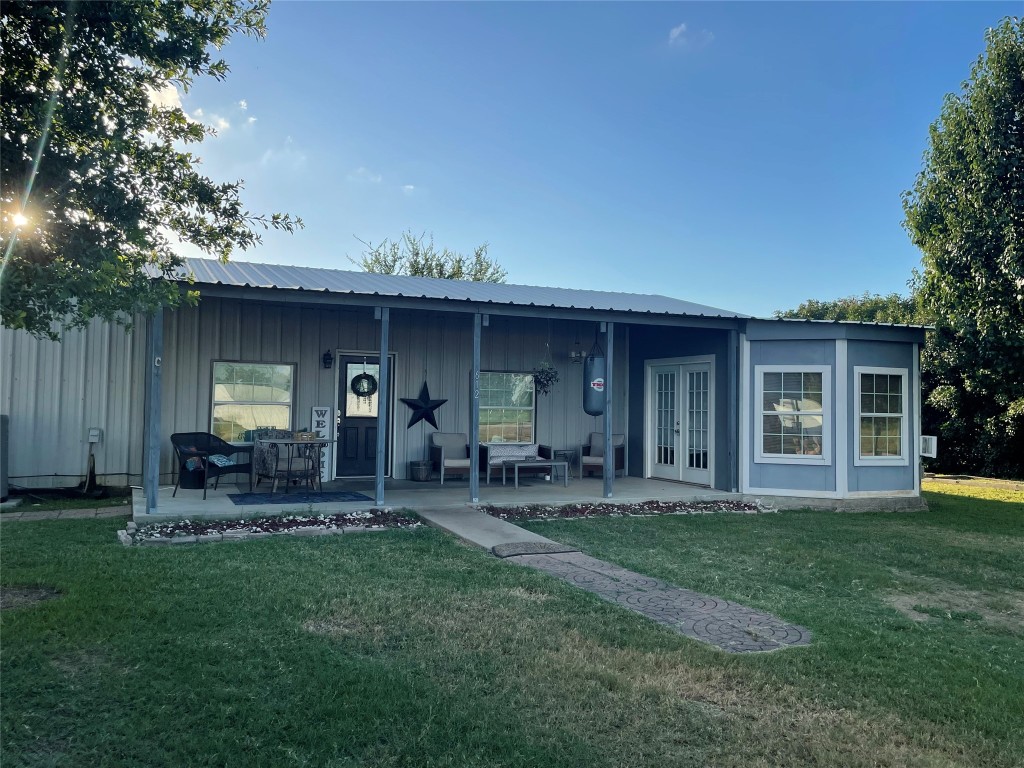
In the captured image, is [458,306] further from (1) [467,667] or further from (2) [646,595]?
(1) [467,667]

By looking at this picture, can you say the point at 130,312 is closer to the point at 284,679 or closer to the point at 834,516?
the point at 284,679

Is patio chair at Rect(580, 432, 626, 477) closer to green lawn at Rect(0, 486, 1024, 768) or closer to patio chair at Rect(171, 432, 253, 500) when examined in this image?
patio chair at Rect(171, 432, 253, 500)

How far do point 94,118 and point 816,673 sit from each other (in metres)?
5.10

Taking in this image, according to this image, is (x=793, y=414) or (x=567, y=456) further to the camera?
(x=567, y=456)

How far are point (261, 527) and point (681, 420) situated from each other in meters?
6.84

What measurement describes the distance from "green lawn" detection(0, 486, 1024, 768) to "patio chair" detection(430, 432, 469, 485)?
4.68 meters

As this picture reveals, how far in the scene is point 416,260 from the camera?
97.7ft

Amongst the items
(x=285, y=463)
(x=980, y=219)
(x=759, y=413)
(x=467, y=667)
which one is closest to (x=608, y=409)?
(x=759, y=413)

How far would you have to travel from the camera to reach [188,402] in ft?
33.5

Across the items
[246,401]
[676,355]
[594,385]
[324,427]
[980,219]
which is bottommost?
[324,427]

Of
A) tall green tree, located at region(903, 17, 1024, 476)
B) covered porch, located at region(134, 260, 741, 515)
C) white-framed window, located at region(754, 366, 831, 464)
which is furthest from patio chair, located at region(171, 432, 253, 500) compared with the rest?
tall green tree, located at region(903, 17, 1024, 476)

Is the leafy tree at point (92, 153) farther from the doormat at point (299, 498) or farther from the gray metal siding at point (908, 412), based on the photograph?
the gray metal siding at point (908, 412)

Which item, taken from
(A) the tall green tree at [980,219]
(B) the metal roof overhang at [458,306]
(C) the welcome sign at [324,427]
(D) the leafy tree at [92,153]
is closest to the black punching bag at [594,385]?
(B) the metal roof overhang at [458,306]

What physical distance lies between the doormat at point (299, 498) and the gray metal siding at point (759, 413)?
5406 mm
